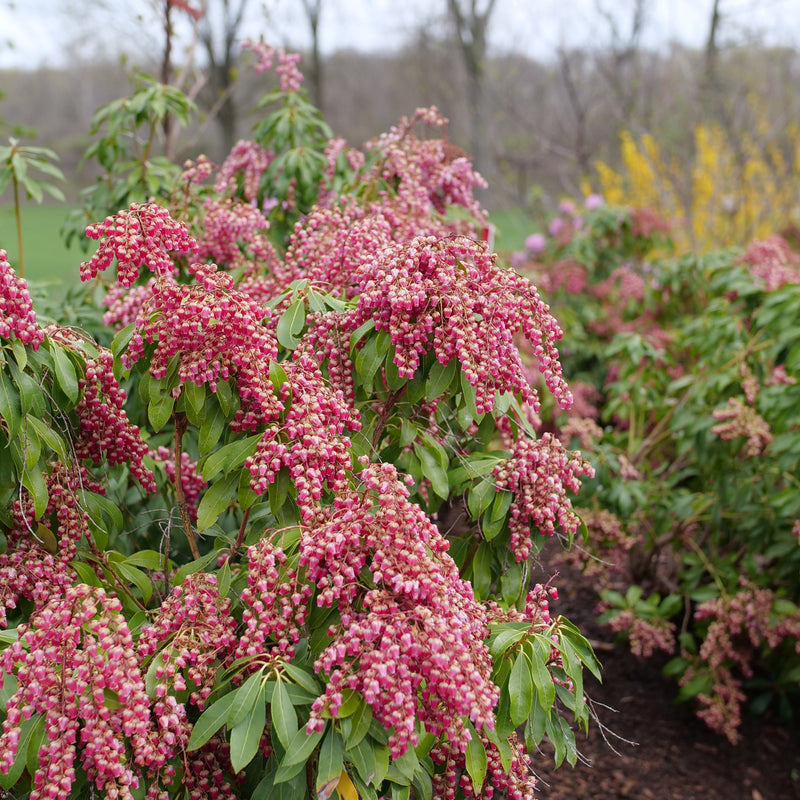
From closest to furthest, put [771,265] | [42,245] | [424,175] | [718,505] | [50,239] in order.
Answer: [424,175] → [718,505] → [771,265] → [42,245] → [50,239]

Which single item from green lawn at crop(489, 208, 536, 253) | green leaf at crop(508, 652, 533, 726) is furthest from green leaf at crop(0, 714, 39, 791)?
green lawn at crop(489, 208, 536, 253)

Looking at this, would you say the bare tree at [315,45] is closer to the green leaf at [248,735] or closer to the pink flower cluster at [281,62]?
the pink flower cluster at [281,62]

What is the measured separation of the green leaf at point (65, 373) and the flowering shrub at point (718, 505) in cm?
212

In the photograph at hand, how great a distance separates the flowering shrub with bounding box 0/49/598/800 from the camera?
4.85 ft

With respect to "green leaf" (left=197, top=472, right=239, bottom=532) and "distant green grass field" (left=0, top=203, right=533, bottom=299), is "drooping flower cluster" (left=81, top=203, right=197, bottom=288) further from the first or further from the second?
"distant green grass field" (left=0, top=203, right=533, bottom=299)

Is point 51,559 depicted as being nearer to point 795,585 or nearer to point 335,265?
point 335,265

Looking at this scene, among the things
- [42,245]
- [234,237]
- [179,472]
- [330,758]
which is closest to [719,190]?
[234,237]

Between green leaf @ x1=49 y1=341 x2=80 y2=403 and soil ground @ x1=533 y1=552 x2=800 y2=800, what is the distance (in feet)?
6.62

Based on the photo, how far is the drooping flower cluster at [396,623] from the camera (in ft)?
4.71

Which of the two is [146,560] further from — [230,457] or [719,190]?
[719,190]

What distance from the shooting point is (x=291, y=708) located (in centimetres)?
150

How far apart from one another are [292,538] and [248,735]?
0.41m

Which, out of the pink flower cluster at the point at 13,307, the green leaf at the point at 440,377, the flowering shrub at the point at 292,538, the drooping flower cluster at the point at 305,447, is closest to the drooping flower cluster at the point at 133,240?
the flowering shrub at the point at 292,538

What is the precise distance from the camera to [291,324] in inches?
80.5
